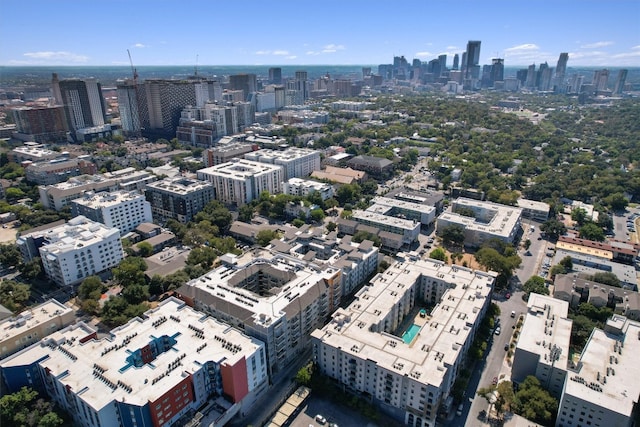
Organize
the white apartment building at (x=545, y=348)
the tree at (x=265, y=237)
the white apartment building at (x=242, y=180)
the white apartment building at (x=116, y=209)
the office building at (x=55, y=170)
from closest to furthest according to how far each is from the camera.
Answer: the white apartment building at (x=545, y=348)
the tree at (x=265, y=237)
the white apartment building at (x=116, y=209)
the white apartment building at (x=242, y=180)
the office building at (x=55, y=170)

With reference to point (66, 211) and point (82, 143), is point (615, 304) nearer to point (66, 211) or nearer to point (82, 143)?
point (66, 211)

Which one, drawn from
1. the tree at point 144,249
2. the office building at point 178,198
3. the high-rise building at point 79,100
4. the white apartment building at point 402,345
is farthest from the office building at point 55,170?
the white apartment building at point 402,345

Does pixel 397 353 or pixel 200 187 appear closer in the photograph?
pixel 397 353

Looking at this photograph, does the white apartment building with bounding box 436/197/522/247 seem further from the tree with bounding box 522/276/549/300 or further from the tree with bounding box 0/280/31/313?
the tree with bounding box 0/280/31/313

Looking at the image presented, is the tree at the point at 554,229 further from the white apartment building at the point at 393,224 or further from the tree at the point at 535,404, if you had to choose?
the tree at the point at 535,404

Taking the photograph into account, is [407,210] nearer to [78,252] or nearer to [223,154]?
[223,154]

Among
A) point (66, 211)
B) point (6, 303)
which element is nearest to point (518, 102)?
point (66, 211)

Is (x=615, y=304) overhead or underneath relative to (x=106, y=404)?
underneath
